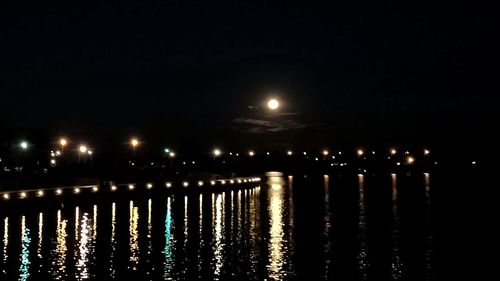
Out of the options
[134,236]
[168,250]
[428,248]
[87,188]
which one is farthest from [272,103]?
[87,188]

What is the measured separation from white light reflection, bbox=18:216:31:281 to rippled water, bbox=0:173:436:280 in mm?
32

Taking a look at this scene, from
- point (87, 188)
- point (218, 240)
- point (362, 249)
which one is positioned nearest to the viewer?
point (362, 249)

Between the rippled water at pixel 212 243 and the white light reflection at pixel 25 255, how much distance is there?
32mm

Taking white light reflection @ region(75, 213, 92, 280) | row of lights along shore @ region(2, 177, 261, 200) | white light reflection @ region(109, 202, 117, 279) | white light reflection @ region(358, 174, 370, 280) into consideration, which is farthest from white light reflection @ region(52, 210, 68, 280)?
white light reflection @ region(358, 174, 370, 280)

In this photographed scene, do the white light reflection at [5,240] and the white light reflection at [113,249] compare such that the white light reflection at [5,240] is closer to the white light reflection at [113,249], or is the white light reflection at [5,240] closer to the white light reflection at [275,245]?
the white light reflection at [113,249]

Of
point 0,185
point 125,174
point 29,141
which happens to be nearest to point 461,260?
point 0,185

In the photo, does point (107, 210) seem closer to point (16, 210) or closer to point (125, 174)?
point (16, 210)

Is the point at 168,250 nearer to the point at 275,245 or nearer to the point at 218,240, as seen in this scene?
the point at 218,240

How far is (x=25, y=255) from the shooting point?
23359 mm

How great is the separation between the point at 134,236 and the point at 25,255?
6283mm

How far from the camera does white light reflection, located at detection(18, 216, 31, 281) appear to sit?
19.9 m

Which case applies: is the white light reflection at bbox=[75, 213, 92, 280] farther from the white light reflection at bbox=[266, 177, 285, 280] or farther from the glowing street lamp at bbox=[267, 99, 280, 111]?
the glowing street lamp at bbox=[267, 99, 280, 111]

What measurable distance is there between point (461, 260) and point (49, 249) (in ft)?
51.1

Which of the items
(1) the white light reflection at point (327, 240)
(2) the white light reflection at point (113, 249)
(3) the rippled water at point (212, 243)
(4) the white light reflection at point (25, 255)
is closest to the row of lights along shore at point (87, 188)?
(3) the rippled water at point (212, 243)
